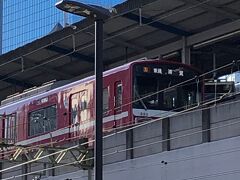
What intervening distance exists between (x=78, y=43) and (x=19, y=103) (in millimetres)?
5572

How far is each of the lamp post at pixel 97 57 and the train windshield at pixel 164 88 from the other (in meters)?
11.4

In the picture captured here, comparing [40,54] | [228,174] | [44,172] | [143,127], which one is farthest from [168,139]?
[40,54]

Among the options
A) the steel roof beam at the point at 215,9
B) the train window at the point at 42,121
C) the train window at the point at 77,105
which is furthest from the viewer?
the steel roof beam at the point at 215,9

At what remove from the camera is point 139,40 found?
3609cm

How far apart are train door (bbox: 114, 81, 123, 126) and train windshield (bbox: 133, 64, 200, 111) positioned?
0.58 metres

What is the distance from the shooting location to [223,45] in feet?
120

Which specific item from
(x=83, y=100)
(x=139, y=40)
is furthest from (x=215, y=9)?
Result: (x=83, y=100)

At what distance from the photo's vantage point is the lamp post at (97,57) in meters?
13.4

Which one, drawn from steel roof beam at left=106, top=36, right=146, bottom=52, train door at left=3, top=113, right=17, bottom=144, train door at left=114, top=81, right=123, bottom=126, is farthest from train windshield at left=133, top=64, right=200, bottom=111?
steel roof beam at left=106, top=36, right=146, bottom=52

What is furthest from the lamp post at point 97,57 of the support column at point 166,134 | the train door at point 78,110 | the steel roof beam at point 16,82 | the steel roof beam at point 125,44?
the steel roof beam at point 16,82

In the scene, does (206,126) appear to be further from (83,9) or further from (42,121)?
(42,121)

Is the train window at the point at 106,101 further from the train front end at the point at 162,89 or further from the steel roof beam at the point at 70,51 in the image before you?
the steel roof beam at the point at 70,51

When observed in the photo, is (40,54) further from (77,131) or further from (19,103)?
(77,131)

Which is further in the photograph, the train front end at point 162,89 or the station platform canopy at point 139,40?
the station platform canopy at point 139,40
